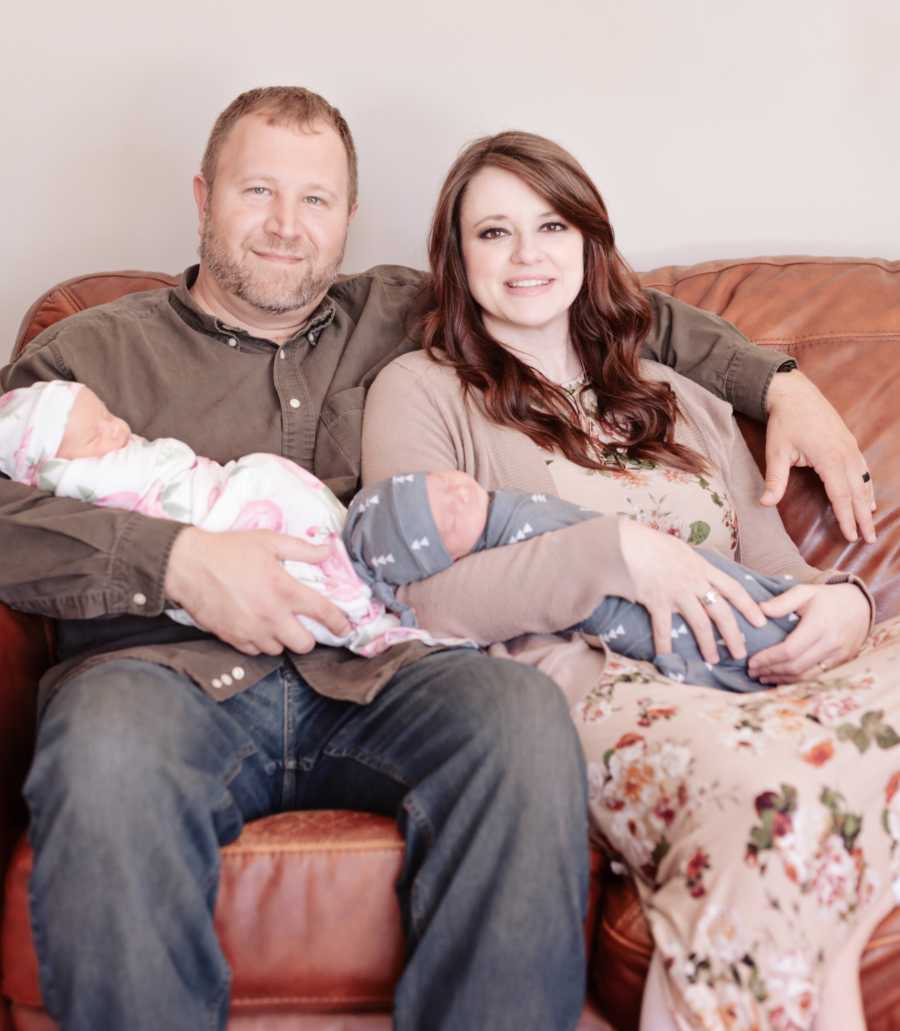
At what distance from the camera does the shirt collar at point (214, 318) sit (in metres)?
1.86

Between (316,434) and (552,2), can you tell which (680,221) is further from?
(316,434)

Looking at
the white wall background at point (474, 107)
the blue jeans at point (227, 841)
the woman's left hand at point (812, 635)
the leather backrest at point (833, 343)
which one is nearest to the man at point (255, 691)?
the blue jeans at point (227, 841)

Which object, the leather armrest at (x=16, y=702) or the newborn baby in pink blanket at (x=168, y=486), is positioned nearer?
the leather armrest at (x=16, y=702)

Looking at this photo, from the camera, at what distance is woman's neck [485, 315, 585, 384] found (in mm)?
1935

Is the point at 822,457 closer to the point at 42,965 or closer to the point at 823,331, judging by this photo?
the point at 823,331

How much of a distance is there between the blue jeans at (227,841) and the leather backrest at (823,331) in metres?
0.82

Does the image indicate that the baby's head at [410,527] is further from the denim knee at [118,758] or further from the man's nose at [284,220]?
the man's nose at [284,220]

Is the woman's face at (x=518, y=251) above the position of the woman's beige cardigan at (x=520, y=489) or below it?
above

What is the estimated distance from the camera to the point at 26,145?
2.37 m

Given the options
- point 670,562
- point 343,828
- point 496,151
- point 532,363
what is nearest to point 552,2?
point 496,151

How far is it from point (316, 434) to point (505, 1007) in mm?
959

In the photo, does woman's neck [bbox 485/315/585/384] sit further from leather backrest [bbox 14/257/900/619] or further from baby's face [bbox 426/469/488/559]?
baby's face [bbox 426/469/488/559]

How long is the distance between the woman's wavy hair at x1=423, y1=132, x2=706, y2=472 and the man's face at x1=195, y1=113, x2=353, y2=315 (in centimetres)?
20

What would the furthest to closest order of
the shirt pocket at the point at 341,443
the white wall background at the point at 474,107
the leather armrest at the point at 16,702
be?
the white wall background at the point at 474,107, the shirt pocket at the point at 341,443, the leather armrest at the point at 16,702
